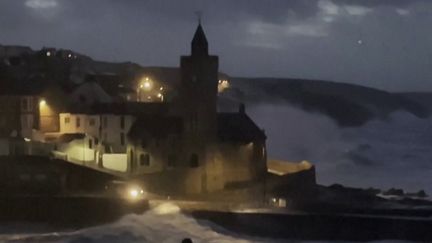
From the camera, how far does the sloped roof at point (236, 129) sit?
44.9m

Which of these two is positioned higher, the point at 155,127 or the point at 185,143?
the point at 155,127

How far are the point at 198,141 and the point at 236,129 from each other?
281cm

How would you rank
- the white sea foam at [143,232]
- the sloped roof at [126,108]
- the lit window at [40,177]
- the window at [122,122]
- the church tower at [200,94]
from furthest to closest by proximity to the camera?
1. the sloped roof at [126,108]
2. the window at [122,122]
3. the church tower at [200,94]
4. the lit window at [40,177]
5. the white sea foam at [143,232]

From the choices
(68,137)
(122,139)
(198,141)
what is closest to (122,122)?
(122,139)

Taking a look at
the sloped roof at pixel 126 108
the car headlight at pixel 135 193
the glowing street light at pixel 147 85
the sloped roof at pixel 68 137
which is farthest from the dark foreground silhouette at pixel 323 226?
the glowing street light at pixel 147 85

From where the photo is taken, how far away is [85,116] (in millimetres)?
49562

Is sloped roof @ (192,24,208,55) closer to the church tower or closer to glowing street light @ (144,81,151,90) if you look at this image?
the church tower

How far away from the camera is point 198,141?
1716 inches

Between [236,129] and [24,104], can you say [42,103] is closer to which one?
[24,104]

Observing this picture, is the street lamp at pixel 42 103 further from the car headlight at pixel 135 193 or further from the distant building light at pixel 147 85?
the distant building light at pixel 147 85

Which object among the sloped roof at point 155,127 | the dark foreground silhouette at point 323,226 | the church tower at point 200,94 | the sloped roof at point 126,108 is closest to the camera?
the dark foreground silhouette at point 323,226

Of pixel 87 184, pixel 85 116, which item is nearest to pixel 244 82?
pixel 85 116

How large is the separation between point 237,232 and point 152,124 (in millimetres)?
13162

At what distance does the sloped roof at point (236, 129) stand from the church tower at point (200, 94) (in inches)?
44.5
